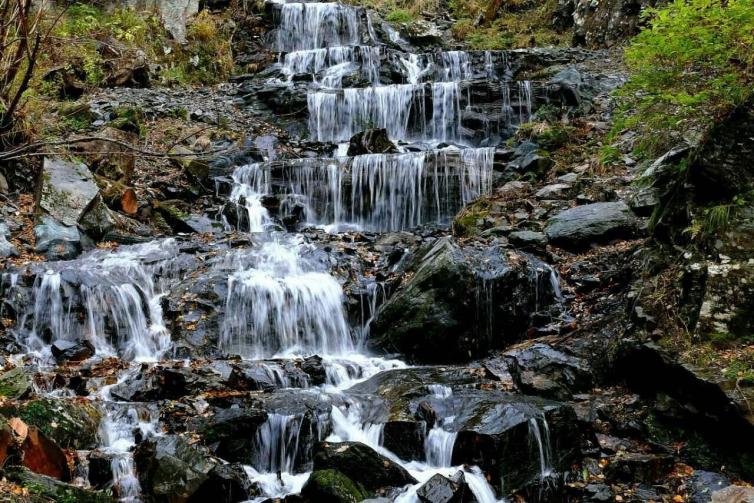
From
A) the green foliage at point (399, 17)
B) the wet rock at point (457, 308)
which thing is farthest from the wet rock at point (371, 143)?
the green foliage at point (399, 17)

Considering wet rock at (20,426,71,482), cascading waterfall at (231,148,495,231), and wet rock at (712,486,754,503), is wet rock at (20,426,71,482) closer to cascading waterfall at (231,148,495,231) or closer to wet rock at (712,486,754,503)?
wet rock at (712,486,754,503)

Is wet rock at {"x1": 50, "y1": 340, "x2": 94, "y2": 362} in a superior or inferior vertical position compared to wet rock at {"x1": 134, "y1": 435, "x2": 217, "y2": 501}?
superior

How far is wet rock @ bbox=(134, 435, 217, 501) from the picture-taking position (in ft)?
15.0

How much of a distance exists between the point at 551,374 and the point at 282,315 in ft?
11.9

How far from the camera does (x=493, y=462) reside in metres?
5.13

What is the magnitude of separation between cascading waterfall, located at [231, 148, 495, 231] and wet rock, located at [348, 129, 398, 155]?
1117 millimetres

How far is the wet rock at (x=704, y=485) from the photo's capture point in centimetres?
452

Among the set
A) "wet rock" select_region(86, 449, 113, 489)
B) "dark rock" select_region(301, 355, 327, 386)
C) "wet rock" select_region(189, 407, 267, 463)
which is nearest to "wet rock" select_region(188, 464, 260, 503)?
"wet rock" select_region(189, 407, 267, 463)

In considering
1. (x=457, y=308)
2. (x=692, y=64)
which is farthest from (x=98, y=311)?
(x=692, y=64)

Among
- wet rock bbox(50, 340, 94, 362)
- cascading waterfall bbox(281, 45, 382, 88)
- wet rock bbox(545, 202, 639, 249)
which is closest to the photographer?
wet rock bbox(50, 340, 94, 362)

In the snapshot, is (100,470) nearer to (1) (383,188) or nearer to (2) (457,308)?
(2) (457,308)

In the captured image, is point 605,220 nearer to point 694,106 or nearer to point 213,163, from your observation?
point 694,106

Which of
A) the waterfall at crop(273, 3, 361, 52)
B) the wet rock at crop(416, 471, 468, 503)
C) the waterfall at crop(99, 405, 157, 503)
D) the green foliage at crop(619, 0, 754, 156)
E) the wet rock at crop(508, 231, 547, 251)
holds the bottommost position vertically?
the wet rock at crop(416, 471, 468, 503)

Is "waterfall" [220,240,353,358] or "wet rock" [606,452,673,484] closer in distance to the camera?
"wet rock" [606,452,673,484]
